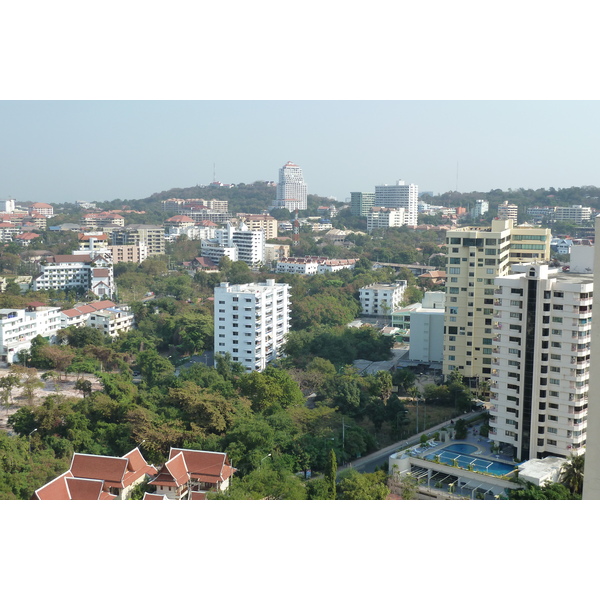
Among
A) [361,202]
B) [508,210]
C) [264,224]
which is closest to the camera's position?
[508,210]

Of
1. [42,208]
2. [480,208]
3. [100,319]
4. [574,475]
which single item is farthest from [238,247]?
[42,208]

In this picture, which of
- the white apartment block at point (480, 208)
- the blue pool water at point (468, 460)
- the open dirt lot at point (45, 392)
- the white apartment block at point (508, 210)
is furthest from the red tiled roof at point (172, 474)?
the white apartment block at point (480, 208)

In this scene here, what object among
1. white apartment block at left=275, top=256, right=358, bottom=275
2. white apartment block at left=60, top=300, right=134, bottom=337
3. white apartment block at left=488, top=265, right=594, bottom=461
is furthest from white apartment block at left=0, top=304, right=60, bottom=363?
white apartment block at left=275, top=256, right=358, bottom=275

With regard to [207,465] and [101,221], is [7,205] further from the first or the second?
[207,465]

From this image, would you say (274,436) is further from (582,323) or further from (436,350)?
(436,350)

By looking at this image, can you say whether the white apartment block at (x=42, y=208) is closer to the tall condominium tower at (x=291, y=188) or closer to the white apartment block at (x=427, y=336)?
the tall condominium tower at (x=291, y=188)

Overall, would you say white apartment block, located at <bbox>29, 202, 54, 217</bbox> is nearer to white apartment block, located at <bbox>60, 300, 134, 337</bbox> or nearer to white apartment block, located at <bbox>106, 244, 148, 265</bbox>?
white apartment block, located at <bbox>106, 244, 148, 265</bbox>

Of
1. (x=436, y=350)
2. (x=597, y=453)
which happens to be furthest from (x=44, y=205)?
(x=597, y=453)
